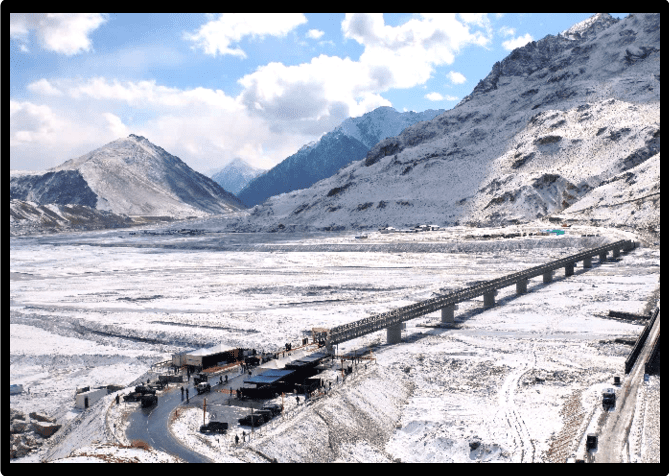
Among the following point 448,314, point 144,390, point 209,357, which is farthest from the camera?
point 448,314

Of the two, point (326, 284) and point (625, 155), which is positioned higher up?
point (625, 155)

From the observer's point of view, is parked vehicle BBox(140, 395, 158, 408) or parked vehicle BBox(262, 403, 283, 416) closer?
parked vehicle BBox(262, 403, 283, 416)

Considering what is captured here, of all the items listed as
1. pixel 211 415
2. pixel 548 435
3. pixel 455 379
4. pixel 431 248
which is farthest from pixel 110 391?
pixel 431 248

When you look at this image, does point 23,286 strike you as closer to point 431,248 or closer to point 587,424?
point 587,424

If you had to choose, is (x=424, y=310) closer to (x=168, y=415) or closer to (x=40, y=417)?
(x=168, y=415)

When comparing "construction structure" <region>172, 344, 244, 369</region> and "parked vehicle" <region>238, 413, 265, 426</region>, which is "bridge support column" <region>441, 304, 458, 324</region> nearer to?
"construction structure" <region>172, 344, 244, 369</region>

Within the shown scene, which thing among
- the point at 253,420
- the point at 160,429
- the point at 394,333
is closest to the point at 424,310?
the point at 394,333

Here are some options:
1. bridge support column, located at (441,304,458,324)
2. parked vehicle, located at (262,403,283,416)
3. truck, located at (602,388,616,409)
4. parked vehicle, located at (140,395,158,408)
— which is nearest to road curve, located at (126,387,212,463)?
parked vehicle, located at (140,395,158,408)
